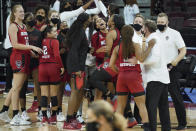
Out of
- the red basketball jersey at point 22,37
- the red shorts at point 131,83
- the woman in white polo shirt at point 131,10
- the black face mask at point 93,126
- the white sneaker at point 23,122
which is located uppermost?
the woman in white polo shirt at point 131,10

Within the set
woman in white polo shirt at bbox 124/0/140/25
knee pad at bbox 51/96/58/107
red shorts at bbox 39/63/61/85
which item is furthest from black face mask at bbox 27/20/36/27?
woman in white polo shirt at bbox 124/0/140/25

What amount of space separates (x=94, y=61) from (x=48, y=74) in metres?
0.85

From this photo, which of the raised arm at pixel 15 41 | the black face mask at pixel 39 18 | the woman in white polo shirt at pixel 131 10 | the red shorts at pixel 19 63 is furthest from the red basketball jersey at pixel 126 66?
the woman in white polo shirt at pixel 131 10

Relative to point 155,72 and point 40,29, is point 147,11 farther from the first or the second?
point 155,72

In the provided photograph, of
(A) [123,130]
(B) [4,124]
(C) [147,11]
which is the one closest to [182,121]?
(B) [4,124]

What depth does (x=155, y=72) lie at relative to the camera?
6.47 meters

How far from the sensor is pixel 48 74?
782 cm

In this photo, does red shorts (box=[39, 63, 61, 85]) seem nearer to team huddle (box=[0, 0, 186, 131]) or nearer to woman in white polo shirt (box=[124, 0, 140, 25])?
team huddle (box=[0, 0, 186, 131])

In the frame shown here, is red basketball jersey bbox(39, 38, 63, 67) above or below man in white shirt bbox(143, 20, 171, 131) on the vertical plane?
above

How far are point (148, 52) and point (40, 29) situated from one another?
2.68 meters

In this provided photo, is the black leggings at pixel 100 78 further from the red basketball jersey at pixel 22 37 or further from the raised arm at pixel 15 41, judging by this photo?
the red basketball jersey at pixel 22 37

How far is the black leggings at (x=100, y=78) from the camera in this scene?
294 inches

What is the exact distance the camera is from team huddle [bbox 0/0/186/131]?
6.59 meters

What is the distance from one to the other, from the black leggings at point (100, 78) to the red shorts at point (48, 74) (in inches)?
25.5
